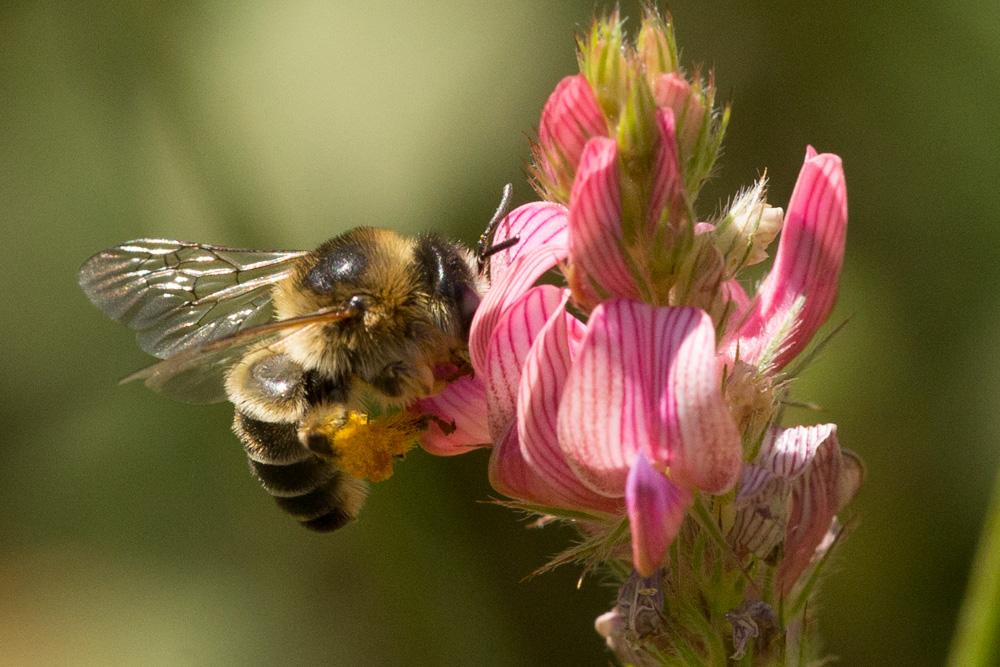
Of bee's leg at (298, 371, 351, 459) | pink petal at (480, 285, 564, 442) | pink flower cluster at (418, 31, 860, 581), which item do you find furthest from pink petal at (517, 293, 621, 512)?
bee's leg at (298, 371, 351, 459)

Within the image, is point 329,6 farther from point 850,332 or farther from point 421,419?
point 421,419

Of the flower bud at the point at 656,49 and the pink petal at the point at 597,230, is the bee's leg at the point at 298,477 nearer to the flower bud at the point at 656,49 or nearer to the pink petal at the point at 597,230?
the pink petal at the point at 597,230

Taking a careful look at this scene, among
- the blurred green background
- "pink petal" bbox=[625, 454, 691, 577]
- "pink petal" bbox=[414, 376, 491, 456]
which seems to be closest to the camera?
"pink petal" bbox=[625, 454, 691, 577]

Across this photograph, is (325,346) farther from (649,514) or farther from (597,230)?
(649,514)

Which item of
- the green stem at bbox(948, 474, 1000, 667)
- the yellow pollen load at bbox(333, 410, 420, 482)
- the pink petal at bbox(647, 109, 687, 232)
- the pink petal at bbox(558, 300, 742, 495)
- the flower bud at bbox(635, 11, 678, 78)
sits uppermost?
the flower bud at bbox(635, 11, 678, 78)

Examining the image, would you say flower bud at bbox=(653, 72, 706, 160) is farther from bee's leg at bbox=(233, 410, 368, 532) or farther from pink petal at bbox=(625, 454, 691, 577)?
bee's leg at bbox=(233, 410, 368, 532)
